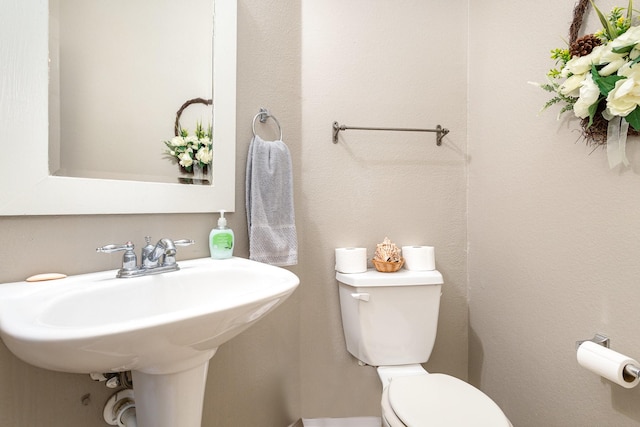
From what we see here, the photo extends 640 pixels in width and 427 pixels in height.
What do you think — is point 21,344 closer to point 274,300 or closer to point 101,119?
point 274,300

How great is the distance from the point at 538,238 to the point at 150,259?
4.34 feet

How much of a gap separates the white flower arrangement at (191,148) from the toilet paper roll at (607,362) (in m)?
1.32

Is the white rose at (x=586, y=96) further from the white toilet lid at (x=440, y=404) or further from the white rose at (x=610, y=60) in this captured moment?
the white toilet lid at (x=440, y=404)

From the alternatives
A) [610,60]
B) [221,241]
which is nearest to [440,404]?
[221,241]

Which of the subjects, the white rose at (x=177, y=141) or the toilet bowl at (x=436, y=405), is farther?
the white rose at (x=177, y=141)

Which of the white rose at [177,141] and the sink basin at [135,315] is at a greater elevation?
the white rose at [177,141]

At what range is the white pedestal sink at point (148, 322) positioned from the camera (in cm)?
53

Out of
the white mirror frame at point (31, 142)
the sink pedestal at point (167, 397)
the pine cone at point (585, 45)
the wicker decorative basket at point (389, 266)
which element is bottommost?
the sink pedestal at point (167, 397)

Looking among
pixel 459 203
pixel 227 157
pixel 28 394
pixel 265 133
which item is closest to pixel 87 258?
pixel 28 394

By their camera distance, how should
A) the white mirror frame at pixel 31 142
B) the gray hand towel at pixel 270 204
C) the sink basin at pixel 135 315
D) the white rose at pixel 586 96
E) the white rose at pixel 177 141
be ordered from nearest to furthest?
the sink basin at pixel 135 315
the white mirror frame at pixel 31 142
the white rose at pixel 586 96
the white rose at pixel 177 141
the gray hand towel at pixel 270 204

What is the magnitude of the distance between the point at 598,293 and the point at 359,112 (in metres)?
1.11

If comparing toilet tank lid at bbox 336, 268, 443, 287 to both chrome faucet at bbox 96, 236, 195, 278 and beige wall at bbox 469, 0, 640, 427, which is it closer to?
beige wall at bbox 469, 0, 640, 427

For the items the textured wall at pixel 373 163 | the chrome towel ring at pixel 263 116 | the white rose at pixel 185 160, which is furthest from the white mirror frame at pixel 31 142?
the textured wall at pixel 373 163

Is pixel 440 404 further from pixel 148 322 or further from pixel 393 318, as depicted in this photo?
pixel 148 322
